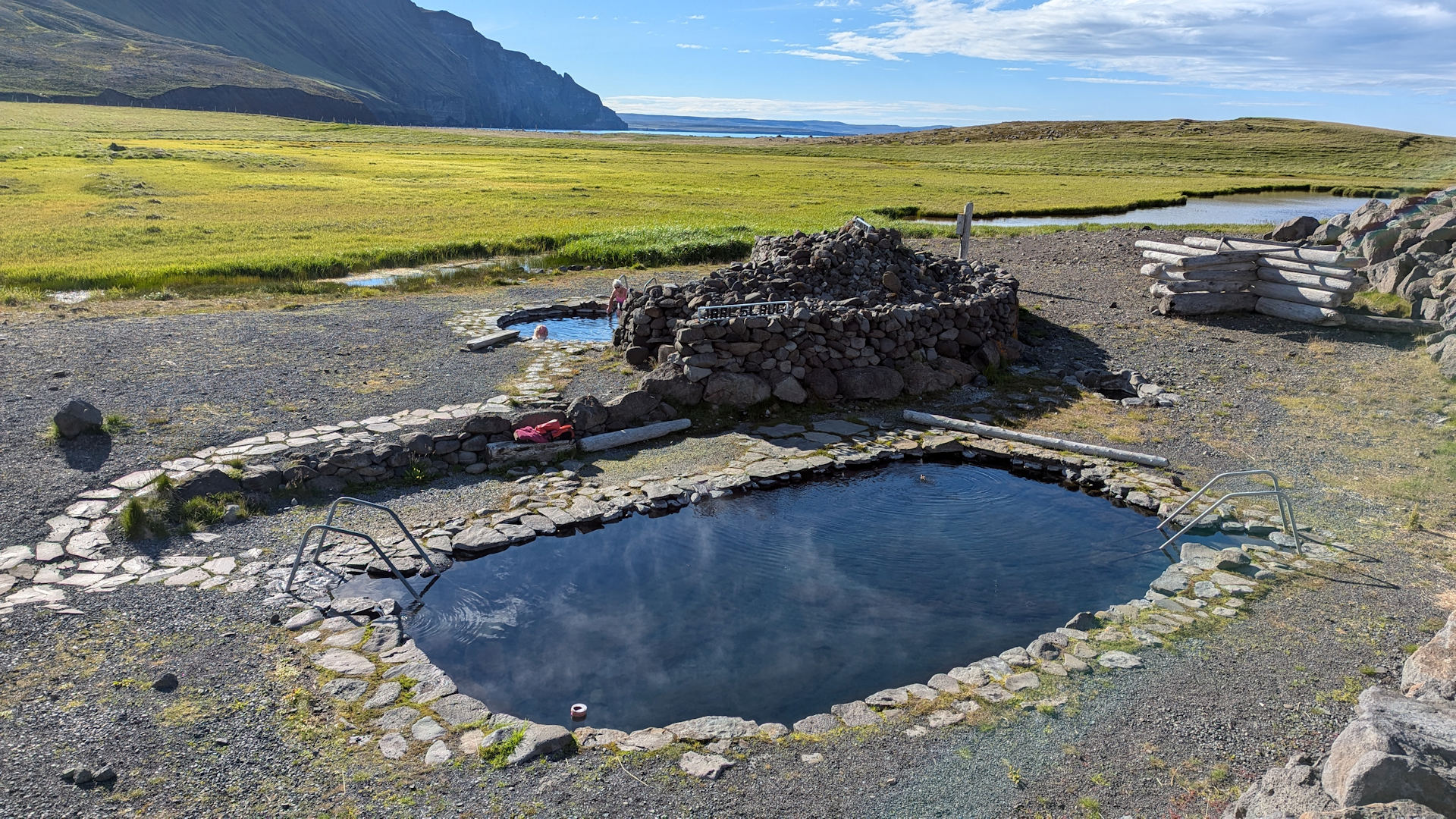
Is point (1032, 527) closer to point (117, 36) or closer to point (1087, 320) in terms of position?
point (1087, 320)

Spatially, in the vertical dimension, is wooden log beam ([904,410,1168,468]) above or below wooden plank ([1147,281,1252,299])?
below

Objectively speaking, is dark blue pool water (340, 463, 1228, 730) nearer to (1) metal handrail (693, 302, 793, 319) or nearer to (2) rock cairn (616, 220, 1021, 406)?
(2) rock cairn (616, 220, 1021, 406)

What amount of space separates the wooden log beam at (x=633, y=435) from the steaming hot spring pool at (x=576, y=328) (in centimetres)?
606

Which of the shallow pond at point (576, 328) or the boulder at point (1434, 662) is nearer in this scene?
the boulder at point (1434, 662)

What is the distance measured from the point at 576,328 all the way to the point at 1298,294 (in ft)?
60.7

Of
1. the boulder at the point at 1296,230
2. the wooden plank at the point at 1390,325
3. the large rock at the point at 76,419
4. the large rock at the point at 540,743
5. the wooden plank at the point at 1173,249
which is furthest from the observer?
the boulder at the point at 1296,230

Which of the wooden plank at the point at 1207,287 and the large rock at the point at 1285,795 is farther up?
the wooden plank at the point at 1207,287

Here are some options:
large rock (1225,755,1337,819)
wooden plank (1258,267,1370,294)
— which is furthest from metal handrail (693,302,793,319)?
wooden plank (1258,267,1370,294)

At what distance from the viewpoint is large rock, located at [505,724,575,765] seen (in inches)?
270

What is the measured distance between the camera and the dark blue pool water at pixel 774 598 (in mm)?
8219

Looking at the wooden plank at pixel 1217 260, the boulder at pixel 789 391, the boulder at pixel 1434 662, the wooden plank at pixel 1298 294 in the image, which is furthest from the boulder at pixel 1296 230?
the boulder at pixel 1434 662

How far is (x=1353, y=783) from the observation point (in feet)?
16.0

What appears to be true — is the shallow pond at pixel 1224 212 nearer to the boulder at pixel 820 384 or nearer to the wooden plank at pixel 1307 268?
the wooden plank at pixel 1307 268

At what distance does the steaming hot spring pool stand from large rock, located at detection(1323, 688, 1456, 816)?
16.9 m
